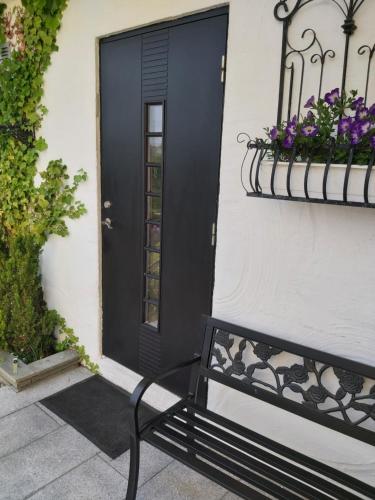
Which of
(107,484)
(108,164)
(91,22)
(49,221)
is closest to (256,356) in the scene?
(107,484)

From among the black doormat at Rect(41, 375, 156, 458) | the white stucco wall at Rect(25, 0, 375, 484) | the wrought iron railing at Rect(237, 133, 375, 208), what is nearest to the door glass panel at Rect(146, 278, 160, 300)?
the white stucco wall at Rect(25, 0, 375, 484)

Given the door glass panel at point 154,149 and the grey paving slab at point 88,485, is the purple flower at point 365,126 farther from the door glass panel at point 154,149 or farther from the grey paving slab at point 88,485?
the grey paving slab at point 88,485

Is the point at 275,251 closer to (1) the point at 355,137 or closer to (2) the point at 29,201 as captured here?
(1) the point at 355,137

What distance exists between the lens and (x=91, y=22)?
239 centimetres

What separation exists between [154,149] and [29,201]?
4.28 feet

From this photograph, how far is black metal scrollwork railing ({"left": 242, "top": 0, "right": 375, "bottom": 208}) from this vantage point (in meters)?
1.32

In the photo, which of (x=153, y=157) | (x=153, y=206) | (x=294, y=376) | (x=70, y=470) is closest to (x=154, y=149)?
(x=153, y=157)

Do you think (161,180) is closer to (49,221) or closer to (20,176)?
(49,221)

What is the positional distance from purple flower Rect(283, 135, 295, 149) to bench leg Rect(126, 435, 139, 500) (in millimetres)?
1290

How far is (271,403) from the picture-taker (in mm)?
1743

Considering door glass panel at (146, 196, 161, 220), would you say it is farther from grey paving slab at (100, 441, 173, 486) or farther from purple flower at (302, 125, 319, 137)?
grey paving slab at (100, 441, 173, 486)

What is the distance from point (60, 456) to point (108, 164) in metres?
1.67

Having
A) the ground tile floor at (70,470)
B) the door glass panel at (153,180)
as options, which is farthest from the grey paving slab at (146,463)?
the door glass panel at (153,180)

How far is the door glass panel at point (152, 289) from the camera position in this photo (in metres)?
2.44
